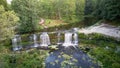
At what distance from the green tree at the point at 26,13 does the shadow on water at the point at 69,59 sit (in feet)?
29.6

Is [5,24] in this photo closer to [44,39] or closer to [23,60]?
[23,60]

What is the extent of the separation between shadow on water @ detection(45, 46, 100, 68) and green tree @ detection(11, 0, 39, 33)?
901cm

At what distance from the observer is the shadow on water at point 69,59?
21.3m

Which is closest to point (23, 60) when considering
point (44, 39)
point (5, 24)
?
point (5, 24)

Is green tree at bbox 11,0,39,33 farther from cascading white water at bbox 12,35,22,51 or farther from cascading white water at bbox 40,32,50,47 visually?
cascading white water at bbox 40,32,50,47

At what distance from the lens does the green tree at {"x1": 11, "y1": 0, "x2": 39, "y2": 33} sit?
32.4 metres

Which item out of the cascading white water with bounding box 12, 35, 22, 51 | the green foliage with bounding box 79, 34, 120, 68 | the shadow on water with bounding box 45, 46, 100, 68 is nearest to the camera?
the green foliage with bounding box 79, 34, 120, 68

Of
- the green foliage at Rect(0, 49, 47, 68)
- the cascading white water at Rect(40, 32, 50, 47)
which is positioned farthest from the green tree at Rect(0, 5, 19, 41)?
the cascading white water at Rect(40, 32, 50, 47)

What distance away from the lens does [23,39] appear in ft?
96.4

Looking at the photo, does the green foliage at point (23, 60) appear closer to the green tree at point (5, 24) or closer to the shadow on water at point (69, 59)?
the shadow on water at point (69, 59)

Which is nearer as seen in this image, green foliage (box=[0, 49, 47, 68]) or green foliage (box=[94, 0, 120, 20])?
green foliage (box=[0, 49, 47, 68])

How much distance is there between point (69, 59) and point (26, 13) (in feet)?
45.1

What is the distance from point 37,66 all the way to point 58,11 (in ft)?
85.9

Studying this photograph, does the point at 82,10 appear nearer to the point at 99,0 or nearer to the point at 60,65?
the point at 99,0
